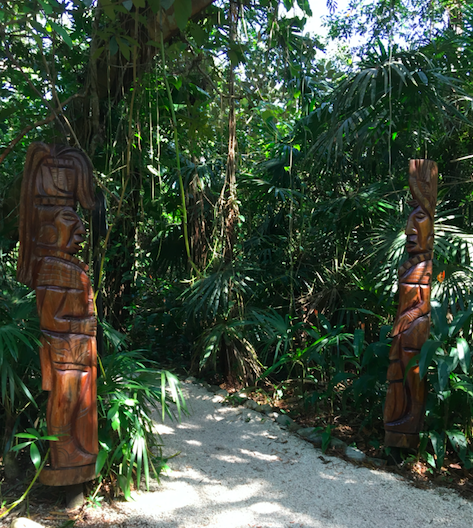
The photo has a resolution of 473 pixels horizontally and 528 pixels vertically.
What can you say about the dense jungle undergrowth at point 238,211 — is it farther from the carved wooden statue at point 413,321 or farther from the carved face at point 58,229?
the carved face at point 58,229

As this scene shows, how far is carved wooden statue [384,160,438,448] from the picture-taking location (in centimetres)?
315

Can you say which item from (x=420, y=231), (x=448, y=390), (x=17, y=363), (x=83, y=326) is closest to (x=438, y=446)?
(x=448, y=390)

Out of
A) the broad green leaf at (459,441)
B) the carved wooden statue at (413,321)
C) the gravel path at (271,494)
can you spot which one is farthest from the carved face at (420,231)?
the gravel path at (271,494)

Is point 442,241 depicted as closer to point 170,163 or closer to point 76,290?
point 170,163

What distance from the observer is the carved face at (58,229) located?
8.13ft

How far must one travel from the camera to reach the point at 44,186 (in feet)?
8.16

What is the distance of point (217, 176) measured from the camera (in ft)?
19.1

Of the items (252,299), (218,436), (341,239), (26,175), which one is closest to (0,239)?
(26,175)

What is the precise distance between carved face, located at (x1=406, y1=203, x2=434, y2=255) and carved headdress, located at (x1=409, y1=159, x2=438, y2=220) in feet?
0.16

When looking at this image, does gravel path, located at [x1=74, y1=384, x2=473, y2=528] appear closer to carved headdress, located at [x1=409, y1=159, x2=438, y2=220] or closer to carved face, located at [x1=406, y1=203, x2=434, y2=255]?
carved face, located at [x1=406, y1=203, x2=434, y2=255]

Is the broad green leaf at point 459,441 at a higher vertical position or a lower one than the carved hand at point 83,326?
lower

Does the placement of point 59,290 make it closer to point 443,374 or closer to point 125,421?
point 125,421

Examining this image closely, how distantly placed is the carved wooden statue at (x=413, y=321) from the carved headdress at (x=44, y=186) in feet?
6.76

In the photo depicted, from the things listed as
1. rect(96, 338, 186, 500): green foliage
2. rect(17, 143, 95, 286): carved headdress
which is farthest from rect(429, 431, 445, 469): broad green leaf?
rect(17, 143, 95, 286): carved headdress
